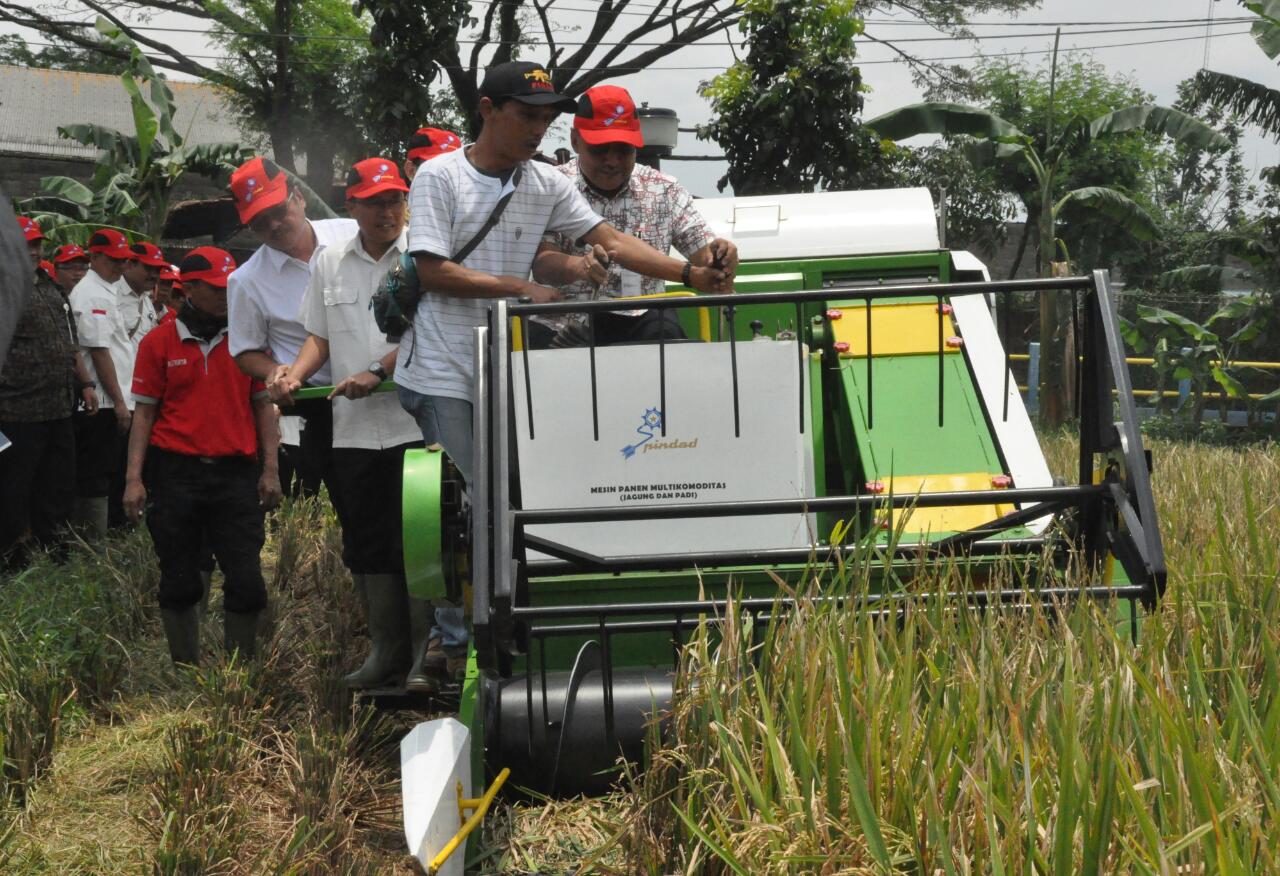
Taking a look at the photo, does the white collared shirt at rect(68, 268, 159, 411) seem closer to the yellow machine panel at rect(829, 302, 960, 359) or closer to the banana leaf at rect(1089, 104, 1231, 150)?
the yellow machine panel at rect(829, 302, 960, 359)

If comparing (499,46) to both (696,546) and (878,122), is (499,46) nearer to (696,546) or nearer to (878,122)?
(878,122)

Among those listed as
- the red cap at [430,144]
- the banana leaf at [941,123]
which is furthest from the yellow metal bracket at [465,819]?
the banana leaf at [941,123]

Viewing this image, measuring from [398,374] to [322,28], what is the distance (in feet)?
118

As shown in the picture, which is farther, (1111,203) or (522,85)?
(1111,203)

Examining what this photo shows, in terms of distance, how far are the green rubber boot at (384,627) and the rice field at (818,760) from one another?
0.40 m

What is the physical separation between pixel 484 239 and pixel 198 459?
5.11 ft

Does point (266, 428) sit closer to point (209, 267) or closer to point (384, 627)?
point (209, 267)

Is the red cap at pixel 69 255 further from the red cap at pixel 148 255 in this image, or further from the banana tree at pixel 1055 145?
the banana tree at pixel 1055 145

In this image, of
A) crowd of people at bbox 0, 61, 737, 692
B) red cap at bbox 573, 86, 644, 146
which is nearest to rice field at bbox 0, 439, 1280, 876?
crowd of people at bbox 0, 61, 737, 692

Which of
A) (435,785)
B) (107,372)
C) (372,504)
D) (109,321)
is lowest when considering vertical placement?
(435,785)

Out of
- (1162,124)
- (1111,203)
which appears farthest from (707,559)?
(1111,203)

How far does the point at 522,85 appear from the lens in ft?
16.9

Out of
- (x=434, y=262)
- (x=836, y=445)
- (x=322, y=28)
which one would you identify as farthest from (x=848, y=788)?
(x=322, y=28)

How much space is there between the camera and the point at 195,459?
599 centimetres
